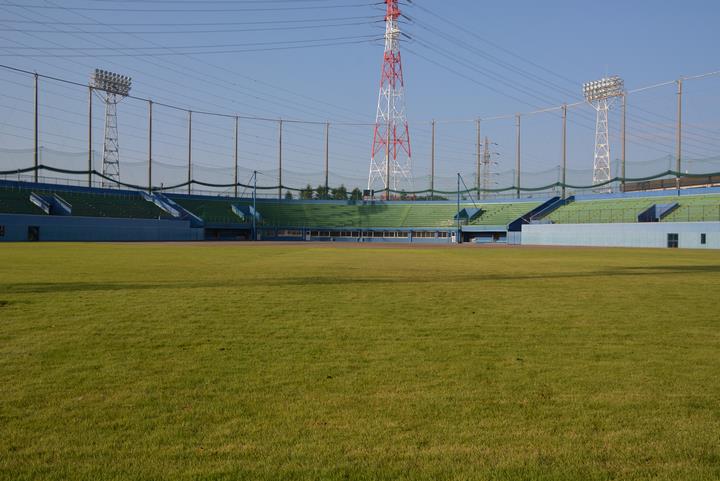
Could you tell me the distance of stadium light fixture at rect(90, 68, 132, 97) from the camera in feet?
262

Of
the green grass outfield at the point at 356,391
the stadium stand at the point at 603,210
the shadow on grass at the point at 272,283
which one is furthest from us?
the stadium stand at the point at 603,210

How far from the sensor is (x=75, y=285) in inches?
553

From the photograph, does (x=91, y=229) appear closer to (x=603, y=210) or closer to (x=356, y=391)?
Result: (x=603, y=210)

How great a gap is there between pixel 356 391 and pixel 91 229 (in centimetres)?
6743

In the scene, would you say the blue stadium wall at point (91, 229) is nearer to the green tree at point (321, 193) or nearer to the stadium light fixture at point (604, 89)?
the green tree at point (321, 193)

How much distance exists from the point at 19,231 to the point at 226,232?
29.8 m

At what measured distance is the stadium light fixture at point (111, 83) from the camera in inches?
3145

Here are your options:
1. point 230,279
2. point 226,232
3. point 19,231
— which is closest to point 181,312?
point 230,279

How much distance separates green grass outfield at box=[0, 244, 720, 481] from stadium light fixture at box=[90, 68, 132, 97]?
79678mm

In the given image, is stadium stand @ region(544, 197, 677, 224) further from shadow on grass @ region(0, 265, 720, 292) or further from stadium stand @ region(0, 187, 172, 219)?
stadium stand @ region(0, 187, 172, 219)

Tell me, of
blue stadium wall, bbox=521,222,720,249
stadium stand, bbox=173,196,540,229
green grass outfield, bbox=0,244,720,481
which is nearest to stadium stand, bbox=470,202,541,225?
stadium stand, bbox=173,196,540,229

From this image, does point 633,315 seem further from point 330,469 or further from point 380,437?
point 330,469

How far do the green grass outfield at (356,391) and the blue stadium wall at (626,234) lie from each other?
49.1m

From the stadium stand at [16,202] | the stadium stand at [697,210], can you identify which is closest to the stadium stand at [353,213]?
the stadium stand at [697,210]
